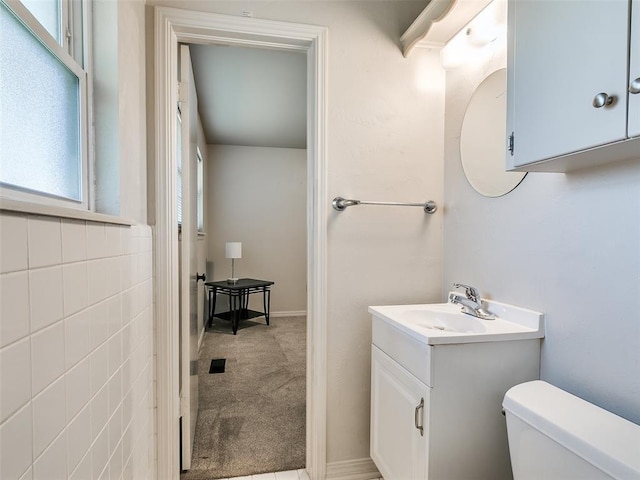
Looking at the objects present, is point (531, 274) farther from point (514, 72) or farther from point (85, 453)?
point (85, 453)

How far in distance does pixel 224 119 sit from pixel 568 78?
356 cm

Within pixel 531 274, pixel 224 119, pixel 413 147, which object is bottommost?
pixel 531 274

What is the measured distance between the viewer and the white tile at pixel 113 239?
991 millimetres

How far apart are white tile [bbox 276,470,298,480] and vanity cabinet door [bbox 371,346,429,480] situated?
45 centimetres

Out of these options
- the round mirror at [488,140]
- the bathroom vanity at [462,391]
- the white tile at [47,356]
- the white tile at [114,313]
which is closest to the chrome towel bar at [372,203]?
the round mirror at [488,140]

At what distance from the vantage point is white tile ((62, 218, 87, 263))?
73 cm

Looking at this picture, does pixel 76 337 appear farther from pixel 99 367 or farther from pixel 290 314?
pixel 290 314

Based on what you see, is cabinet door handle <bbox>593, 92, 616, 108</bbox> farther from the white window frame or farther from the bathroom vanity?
the white window frame

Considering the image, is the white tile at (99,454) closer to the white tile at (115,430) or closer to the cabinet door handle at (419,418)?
the white tile at (115,430)

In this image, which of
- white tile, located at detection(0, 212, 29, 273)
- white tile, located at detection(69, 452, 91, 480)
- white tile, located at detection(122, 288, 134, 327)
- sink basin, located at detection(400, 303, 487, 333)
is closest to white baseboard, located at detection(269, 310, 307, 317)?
sink basin, located at detection(400, 303, 487, 333)

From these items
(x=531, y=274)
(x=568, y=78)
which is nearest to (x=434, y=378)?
(x=531, y=274)

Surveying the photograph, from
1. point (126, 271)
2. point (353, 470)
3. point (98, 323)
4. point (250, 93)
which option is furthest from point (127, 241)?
point (250, 93)

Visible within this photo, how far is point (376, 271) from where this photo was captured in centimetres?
174

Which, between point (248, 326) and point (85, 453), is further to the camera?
point (248, 326)
